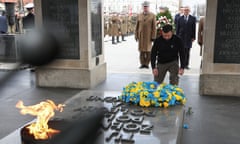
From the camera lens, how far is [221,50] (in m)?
5.55

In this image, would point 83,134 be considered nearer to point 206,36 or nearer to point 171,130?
point 171,130

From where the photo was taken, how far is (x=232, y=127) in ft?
13.2

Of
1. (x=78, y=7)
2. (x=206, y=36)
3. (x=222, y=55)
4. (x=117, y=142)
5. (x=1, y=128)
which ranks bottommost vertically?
(x=1, y=128)

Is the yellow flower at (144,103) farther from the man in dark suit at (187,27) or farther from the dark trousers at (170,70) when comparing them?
the man in dark suit at (187,27)

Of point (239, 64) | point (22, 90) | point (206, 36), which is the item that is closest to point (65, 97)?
point (22, 90)

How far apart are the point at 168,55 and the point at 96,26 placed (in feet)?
7.20

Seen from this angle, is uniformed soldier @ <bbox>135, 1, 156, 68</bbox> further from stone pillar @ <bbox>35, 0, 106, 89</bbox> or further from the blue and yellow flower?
the blue and yellow flower

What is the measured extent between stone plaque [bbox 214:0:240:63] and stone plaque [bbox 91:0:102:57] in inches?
98.3

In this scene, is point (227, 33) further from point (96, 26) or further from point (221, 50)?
point (96, 26)

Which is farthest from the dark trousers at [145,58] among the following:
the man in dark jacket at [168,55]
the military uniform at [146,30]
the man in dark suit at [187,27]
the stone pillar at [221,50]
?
the man in dark jacket at [168,55]

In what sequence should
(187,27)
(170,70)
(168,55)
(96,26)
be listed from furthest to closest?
(187,27)
(96,26)
(170,70)
(168,55)

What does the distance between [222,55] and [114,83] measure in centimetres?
238

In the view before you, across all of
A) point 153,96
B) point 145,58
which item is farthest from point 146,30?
point 153,96

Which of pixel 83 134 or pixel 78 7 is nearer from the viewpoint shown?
pixel 83 134
